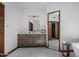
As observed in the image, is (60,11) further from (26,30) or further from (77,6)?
(26,30)

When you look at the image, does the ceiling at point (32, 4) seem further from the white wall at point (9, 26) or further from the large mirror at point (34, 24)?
the white wall at point (9, 26)

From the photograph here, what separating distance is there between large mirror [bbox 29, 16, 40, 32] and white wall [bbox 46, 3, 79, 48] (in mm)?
1566

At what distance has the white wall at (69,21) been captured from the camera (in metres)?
5.49

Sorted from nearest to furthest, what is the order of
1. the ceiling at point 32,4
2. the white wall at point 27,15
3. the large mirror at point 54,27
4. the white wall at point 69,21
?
the white wall at point 69,21 → the ceiling at point 32,4 → the large mirror at point 54,27 → the white wall at point 27,15

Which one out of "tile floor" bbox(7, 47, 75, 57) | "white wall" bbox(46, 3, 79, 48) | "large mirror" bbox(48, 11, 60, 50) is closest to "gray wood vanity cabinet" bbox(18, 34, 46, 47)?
"large mirror" bbox(48, 11, 60, 50)

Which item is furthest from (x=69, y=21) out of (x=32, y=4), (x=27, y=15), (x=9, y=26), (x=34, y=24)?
(x=9, y=26)

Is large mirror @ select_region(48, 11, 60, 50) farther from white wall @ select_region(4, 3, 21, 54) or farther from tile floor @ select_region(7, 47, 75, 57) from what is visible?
white wall @ select_region(4, 3, 21, 54)

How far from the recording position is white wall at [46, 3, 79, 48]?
5.49 meters

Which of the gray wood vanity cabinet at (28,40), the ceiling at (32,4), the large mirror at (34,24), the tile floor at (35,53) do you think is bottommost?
the tile floor at (35,53)

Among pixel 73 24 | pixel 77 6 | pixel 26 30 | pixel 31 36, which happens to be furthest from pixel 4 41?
pixel 77 6

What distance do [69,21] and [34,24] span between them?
2078 millimetres

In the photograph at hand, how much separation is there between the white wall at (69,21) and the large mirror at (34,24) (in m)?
1.57

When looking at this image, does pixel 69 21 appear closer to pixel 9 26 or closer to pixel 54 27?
pixel 54 27

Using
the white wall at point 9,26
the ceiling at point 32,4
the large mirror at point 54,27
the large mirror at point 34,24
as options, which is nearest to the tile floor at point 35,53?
the white wall at point 9,26
